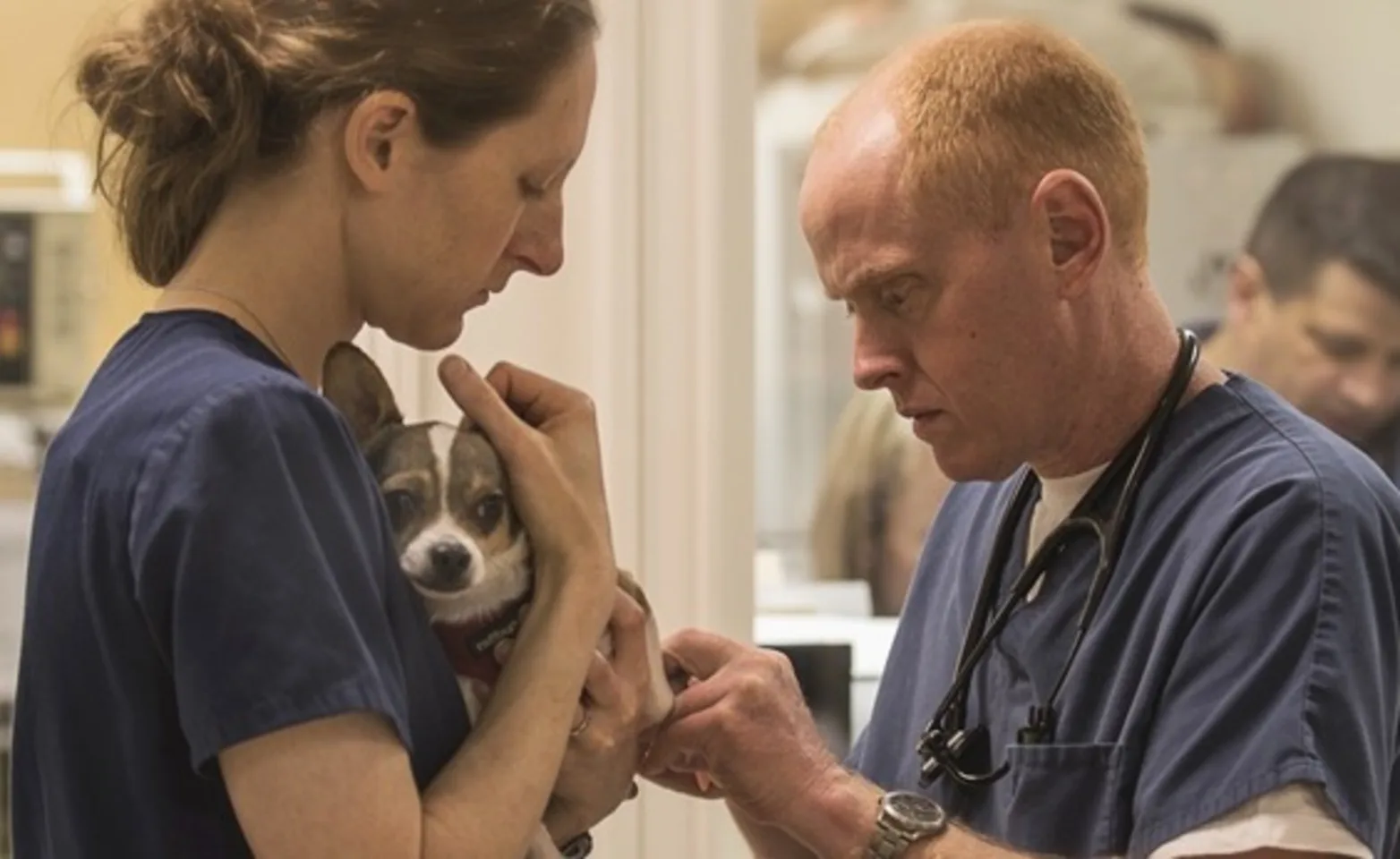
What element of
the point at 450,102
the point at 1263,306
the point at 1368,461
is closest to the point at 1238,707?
the point at 1368,461

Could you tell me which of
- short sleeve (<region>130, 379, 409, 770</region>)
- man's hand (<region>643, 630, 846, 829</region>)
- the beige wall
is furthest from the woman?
the beige wall

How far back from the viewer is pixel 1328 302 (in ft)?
9.11

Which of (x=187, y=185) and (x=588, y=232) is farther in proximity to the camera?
(x=588, y=232)

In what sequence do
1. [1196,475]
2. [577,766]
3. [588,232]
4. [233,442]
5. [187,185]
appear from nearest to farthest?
[233,442], [187,185], [577,766], [1196,475], [588,232]

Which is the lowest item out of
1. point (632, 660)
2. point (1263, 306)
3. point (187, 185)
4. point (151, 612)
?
point (1263, 306)

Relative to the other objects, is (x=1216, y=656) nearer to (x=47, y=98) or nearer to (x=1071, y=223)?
(x=1071, y=223)

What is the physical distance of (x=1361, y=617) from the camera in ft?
4.02

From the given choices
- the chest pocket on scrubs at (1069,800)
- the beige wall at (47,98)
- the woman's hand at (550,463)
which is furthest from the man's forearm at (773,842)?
the beige wall at (47,98)

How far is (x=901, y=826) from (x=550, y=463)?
37cm

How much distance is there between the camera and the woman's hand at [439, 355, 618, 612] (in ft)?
3.64

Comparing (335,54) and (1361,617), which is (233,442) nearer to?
(335,54)

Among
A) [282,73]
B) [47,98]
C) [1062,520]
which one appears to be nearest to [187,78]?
[282,73]

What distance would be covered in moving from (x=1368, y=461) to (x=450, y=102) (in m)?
0.70

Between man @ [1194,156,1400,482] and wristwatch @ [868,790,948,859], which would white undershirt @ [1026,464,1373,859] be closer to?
wristwatch @ [868,790,948,859]
